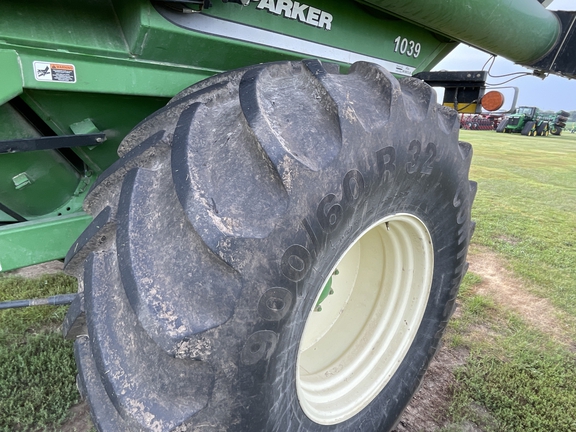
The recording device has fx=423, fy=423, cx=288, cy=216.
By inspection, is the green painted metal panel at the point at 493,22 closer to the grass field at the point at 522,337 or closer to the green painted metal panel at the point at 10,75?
the green painted metal panel at the point at 10,75

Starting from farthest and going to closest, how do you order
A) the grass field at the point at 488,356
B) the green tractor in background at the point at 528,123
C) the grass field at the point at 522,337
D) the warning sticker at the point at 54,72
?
the green tractor in background at the point at 528,123 < the grass field at the point at 522,337 < the grass field at the point at 488,356 < the warning sticker at the point at 54,72

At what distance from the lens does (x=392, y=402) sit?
62.0 inches

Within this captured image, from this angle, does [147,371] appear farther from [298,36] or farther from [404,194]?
[298,36]

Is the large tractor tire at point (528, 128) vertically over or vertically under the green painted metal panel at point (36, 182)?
under

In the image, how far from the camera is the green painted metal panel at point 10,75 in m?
0.89

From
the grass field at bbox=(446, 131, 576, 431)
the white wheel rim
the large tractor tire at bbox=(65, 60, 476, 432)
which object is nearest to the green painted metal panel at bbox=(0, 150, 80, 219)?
the large tractor tire at bbox=(65, 60, 476, 432)

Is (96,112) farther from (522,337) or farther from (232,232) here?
(522,337)

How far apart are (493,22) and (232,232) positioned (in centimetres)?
156

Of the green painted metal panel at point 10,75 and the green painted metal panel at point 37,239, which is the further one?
the green painted metal panel at point 37,239

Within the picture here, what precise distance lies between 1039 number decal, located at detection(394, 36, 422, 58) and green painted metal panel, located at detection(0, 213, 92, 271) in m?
1.42

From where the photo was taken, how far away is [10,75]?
2.98 feet

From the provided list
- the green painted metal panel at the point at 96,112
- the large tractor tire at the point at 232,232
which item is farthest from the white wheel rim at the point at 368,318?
the green painted metal panel at the point at 96,112

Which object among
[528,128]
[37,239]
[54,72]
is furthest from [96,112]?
[528,128]

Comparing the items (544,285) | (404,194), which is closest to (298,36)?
(404,194)
